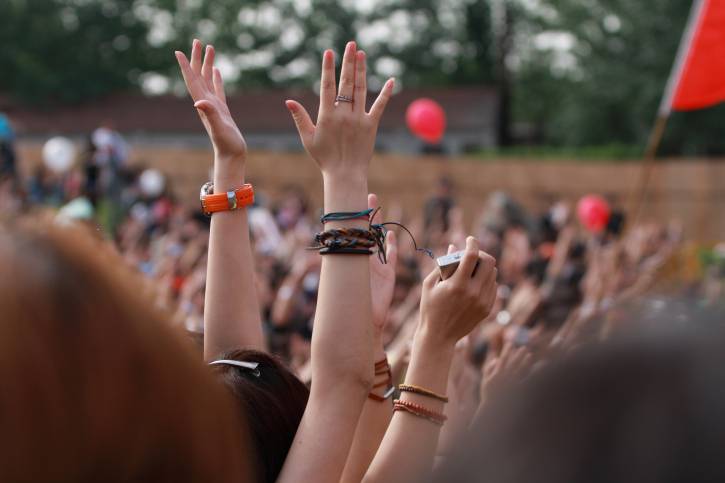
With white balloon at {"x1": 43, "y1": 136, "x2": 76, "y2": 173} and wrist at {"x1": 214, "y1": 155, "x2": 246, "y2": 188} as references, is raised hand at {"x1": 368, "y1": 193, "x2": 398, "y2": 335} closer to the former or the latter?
wrist at {"x1": 214, "y1": 155, "x2": 246, "y2": 188}

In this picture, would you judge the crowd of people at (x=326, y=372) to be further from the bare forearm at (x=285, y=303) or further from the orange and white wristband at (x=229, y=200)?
the bare forearm at (x=285, y=303)

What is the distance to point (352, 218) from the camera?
1.66 meters

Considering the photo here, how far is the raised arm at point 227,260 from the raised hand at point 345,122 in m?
0.35

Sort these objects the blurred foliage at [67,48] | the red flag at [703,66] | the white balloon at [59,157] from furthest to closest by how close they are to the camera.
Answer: the blurred foliage at [67,48]
the white balloon at [59,157]
the red flag at [703,66]

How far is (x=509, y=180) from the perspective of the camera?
20188 millimetres

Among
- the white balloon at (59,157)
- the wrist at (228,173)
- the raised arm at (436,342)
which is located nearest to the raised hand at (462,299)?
the raised arm at (436,342)

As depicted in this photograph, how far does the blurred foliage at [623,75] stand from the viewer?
3103 centimetres

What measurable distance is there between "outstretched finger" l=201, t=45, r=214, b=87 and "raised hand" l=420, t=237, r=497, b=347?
2.67 feet

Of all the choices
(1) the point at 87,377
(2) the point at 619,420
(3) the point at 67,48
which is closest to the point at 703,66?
(2) the point at 619,420

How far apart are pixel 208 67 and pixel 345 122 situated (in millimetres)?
602

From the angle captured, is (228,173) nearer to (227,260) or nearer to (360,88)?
(227,260)

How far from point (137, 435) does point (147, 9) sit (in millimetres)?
44403

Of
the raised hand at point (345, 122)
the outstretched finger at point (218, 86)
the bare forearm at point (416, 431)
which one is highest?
the outstretched finger at point (218, 86)

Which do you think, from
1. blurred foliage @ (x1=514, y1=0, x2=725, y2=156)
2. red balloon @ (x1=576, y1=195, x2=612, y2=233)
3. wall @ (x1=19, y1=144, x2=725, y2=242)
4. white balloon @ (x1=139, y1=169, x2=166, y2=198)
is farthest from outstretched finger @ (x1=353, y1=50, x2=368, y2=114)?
blurred foliage @ (x1=514, y1=0, x2=725, y2=156)
